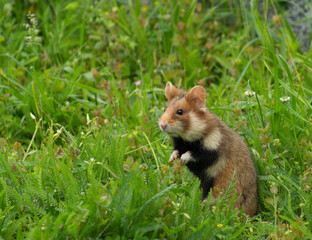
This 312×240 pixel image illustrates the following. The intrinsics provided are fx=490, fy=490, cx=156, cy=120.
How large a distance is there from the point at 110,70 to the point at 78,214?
135 inches

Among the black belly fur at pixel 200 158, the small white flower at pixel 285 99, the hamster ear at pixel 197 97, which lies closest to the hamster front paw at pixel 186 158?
the black belly fur at pixel 200 158

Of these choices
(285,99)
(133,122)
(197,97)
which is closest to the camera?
(197,97)

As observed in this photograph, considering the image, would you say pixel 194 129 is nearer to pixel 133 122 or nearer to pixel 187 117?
pixel 187 117

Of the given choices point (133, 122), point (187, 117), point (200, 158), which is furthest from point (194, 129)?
point (133, 122)

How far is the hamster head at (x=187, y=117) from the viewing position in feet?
12.5

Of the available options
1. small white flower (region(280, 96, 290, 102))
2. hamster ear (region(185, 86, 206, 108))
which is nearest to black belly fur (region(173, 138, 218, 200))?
hamster ear (region(185, 86, 206, 108))

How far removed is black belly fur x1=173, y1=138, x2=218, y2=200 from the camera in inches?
151

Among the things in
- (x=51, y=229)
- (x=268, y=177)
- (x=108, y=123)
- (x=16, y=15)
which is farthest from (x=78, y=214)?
(x=16, y=15)

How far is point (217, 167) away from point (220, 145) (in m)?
0.18

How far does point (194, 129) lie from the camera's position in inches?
151

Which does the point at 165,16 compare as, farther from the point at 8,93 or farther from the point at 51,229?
the point at 51,229

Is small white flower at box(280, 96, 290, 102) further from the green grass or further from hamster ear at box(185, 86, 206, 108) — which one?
hamster ear at box(185, 86, 206, 108)

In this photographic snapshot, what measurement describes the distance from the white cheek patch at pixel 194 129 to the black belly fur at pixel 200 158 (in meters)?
0.05

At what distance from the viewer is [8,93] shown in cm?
530
